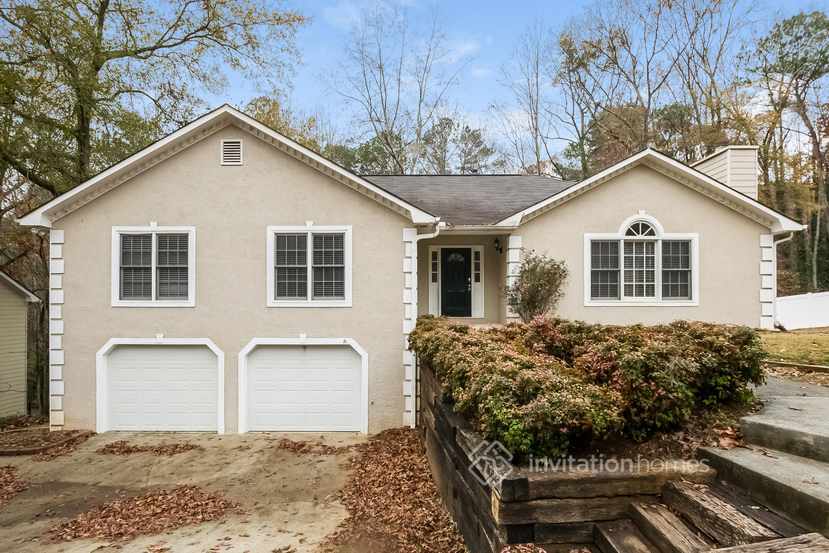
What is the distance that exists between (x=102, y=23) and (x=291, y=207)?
10.3 metres

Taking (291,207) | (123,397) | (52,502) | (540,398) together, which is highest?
(291,207)

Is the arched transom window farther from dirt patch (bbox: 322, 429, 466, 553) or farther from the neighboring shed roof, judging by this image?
the neighboring shed roof

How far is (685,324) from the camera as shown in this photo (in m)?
5.01

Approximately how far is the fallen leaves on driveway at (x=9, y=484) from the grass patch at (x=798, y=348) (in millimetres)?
12256

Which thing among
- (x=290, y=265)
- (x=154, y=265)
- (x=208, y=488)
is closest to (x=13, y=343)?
(x=154, y=265)

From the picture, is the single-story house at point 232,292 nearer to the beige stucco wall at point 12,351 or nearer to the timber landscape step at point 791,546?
the beige stucco wall at point 12,351

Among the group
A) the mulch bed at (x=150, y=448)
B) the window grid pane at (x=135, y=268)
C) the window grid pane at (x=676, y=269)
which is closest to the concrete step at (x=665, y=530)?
the mulch bed at (x=150, y=448)

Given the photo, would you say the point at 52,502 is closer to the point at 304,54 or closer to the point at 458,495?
the point at 458,495

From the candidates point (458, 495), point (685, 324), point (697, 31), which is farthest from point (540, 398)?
point (697, 31)

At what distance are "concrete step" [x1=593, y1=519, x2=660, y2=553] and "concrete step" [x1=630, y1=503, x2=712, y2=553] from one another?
0.14 ft

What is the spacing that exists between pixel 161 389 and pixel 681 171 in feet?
39.9

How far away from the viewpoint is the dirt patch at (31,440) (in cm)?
779

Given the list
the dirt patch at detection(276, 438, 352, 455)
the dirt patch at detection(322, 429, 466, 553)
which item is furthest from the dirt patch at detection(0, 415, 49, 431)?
the dirt patch at detection(322, 429, 466, 553)

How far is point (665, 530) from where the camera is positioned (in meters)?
2.54
